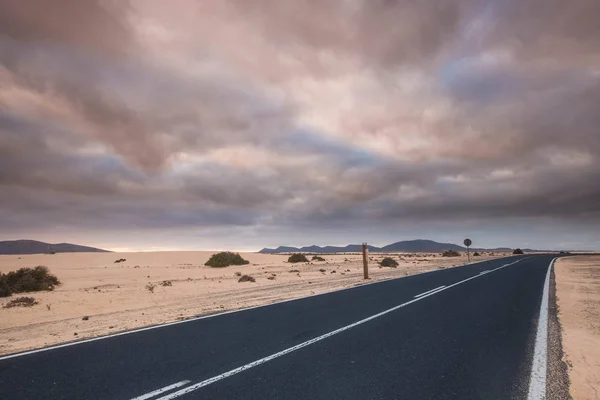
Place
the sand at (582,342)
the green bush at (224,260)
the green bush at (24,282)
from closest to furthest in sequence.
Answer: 1. the sand at (582,342)
2. the green bush at (24,282)
3. the green bush at (224,260)

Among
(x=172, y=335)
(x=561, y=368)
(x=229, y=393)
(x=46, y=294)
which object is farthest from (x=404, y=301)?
(x=46, y=294)

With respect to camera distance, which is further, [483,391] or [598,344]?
[598,344]

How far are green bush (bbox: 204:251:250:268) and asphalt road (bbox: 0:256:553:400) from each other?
35059mm

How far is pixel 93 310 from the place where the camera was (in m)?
13.5

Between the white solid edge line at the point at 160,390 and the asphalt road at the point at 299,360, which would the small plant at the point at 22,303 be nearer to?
the asphalt road at the point at 299,360

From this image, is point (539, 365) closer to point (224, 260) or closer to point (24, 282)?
point (24, 282)

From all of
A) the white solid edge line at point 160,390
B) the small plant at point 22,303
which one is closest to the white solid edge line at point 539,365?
the white solid edge line at point 160,390

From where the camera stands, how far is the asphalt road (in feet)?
15.2

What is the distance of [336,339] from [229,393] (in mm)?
3265

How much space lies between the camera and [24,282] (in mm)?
19438

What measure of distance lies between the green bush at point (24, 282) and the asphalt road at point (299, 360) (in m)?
15.4

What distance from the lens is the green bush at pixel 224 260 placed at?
43.9 metres

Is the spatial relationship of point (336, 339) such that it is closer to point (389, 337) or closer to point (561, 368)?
point (389, 337)

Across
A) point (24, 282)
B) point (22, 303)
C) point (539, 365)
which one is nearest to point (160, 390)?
point (539, 365)
